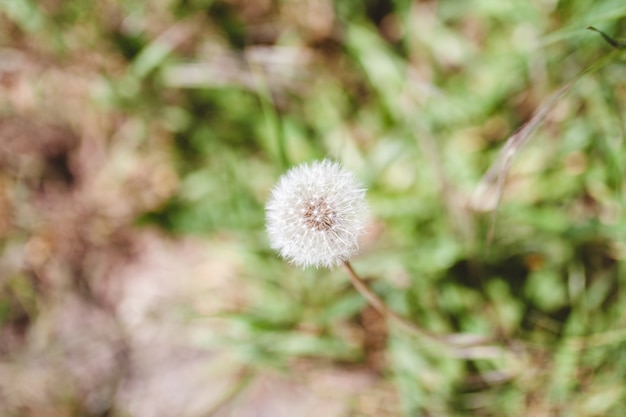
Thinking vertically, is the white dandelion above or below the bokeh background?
below

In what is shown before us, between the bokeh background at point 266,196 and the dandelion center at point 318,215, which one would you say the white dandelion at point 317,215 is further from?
the bokeh background at point 266,196

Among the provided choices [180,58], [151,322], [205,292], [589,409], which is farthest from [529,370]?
[180,58]

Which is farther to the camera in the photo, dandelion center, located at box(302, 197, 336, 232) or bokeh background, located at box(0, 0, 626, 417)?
bokeh background, located at box(0, 0, 626, 417)

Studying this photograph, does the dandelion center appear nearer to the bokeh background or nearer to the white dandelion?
the white dandelion

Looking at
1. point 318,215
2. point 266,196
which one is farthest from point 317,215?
point 266,196

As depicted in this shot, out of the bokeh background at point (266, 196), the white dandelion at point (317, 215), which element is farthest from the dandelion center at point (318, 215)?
the bokeh background at point (266, 196)

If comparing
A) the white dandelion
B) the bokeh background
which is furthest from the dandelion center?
the bokeh background
